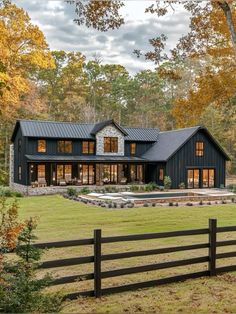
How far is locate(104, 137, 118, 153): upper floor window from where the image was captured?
3997cm

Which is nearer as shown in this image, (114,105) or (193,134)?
(193,134)

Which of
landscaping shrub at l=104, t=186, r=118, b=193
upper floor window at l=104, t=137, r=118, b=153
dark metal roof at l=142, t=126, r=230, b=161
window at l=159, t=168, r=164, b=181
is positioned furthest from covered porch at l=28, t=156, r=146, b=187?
landscaping shrub at l=104, t=186, r=118, b=193

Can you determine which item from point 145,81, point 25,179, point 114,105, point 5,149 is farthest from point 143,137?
point 145,81

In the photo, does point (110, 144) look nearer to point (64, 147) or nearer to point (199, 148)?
point (64, 147)

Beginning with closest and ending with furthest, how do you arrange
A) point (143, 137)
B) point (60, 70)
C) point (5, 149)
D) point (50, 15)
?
point (50, 15)
point (143, 137)
point (5, 149)
point (60, 70)

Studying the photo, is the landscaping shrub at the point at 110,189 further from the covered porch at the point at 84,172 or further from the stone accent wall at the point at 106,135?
the stone accent wall at the point at 106,135

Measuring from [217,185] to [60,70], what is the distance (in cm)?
3748

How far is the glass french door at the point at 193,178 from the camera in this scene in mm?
38938

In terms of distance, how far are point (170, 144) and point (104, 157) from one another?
7703 mm

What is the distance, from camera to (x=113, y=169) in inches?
1567

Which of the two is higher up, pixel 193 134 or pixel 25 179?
pixel 193 134

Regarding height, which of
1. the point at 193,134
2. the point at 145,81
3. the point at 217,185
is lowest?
the point at 217,185

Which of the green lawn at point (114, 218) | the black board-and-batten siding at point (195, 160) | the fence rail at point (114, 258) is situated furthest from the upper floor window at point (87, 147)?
the fence rail at point (114, 258)

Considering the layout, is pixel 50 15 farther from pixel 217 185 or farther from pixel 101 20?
pixel 217 185
